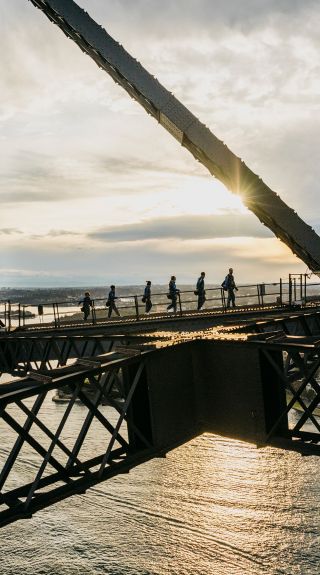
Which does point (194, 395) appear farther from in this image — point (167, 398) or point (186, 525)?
point (186, 525)

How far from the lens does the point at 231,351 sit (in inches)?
331

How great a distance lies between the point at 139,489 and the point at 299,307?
15151 millimetres

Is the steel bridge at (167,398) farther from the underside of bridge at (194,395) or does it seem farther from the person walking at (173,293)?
the person walking at (173,293)

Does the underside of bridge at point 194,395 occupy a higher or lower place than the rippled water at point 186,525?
higher

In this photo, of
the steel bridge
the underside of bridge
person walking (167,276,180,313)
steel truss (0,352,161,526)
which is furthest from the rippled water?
steel truss (0,352,161,526)

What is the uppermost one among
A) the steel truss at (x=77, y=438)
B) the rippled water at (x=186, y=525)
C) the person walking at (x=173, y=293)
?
the person walking at (x=173, y=293)

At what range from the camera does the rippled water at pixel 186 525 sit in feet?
69.4

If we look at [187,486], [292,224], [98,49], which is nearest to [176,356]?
[292,224]

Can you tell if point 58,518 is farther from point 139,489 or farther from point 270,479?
point 270,479

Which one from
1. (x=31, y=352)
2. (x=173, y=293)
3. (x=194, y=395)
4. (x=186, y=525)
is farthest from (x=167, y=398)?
(x=186, y=525)

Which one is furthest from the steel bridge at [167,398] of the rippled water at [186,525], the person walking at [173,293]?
the rippled water at [186,525]

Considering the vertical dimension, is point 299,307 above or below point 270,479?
above

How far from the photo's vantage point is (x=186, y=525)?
23.5 metres

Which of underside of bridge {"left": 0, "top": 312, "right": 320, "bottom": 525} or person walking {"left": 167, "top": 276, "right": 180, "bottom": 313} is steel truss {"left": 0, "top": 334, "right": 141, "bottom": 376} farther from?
person walking {"left": 167, "top": 276, "right": 180, "bottom": 313}
